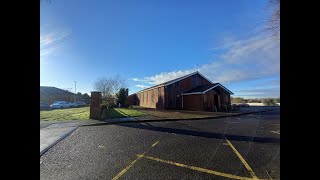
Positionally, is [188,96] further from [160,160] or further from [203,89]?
[160,160]

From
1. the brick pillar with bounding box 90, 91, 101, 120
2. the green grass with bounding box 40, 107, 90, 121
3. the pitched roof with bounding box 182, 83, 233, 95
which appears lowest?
the green grass with bounding box 40, 107, 90, 121

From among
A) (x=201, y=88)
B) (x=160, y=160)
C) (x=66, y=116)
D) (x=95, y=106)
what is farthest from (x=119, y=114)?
(x=160, y=160)

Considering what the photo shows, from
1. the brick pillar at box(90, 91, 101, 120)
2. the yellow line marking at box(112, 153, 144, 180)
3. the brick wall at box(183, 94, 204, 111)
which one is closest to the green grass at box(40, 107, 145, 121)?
the brick pillar at box(90, 91, 101, 120)

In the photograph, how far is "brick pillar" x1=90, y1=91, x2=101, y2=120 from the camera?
18016 millimetres

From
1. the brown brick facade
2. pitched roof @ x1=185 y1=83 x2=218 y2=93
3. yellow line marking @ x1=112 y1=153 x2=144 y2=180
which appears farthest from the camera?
pitched roof @ x1=185 y1=83 x2=218 y2=93

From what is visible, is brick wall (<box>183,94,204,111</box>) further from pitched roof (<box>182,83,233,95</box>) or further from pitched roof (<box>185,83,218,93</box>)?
pitched roof (<box>185,83,218,93</box>)

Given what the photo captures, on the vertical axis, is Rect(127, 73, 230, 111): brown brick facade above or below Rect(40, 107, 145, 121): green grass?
above

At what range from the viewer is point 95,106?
711 inches

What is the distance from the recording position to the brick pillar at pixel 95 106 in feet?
59.1

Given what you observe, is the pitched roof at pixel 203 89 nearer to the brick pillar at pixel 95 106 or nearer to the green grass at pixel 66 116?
the green grass at pixel 66 116

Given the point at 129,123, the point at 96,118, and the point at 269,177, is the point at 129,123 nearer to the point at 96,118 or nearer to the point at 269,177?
the point at 96,118

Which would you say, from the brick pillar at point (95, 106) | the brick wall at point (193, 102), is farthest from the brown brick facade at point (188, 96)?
the brick pillar at point (95, 106)
